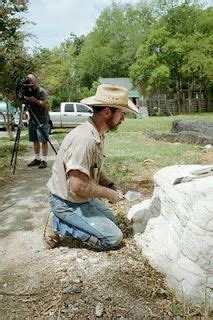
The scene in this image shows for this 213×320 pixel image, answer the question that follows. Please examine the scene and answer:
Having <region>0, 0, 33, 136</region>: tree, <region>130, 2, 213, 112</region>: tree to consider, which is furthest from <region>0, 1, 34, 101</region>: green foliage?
<region>130, 2, 213, 112</region>: tree

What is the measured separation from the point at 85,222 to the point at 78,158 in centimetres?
60

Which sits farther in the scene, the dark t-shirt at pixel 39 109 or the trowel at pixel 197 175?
the dark t-shirt at pixel 39 109

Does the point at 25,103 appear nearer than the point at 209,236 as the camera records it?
No

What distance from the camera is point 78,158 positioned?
349 centimetres

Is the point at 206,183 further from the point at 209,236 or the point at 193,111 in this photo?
the point at 193,111

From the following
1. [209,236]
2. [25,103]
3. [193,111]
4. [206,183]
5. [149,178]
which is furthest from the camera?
[193,111]

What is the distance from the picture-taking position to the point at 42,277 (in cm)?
349

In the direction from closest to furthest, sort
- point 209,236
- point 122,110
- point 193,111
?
point 209,236
point 122,110
point 193,111

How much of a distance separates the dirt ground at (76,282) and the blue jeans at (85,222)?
0.14m

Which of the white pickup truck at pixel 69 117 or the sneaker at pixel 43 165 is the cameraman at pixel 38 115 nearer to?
the sneaker at pixel 43 165

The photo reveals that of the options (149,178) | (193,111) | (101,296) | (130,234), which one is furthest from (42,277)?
(193,111)

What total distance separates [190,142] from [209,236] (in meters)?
9.97

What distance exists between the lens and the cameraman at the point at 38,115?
774 cm

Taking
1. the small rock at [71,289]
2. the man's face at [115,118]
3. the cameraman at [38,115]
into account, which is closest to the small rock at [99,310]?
the small rock at [71,289]
